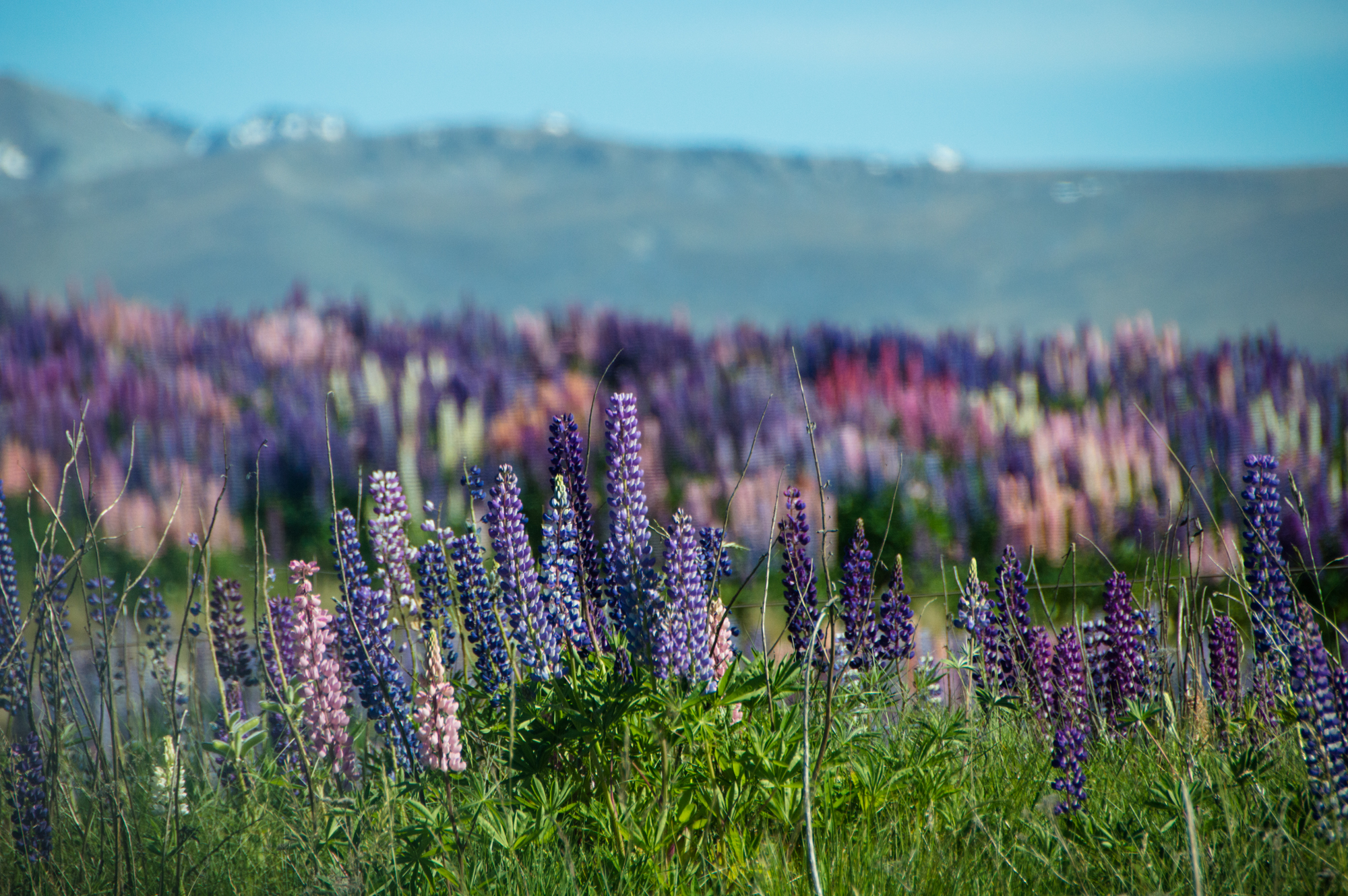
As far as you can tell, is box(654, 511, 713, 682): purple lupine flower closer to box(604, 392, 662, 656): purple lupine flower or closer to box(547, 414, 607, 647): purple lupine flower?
box(604, 392, 662, 656): purple lupine flower

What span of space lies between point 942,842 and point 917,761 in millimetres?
150

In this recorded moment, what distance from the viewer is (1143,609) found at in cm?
242

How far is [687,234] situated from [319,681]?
914cm

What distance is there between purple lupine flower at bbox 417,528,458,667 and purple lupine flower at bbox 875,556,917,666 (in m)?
0.99

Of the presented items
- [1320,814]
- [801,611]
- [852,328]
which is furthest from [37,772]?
[852,328]

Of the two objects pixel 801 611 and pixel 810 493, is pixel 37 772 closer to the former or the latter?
pixel 801 611

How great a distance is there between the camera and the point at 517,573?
183 cm

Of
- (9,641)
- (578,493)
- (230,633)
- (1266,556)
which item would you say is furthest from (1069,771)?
(9,641)

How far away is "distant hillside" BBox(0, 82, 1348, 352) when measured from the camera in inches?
337

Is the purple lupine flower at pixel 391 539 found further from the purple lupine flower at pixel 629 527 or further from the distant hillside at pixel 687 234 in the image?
the distant hillside at pixel 687 234

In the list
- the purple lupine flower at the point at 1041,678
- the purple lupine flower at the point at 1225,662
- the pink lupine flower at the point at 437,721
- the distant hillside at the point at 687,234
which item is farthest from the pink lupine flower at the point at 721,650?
the distant hillside at the point at 687,234

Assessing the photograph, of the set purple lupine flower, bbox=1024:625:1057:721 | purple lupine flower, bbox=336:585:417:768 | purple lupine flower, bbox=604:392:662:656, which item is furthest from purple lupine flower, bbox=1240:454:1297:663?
purple lupine flower, bbox=336:585:417:768

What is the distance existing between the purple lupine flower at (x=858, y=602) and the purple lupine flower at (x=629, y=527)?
25.2 inches

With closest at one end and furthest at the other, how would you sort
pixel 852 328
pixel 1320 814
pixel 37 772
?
pixel 1320 814 < pixel 37 772 < pixel 852 328
